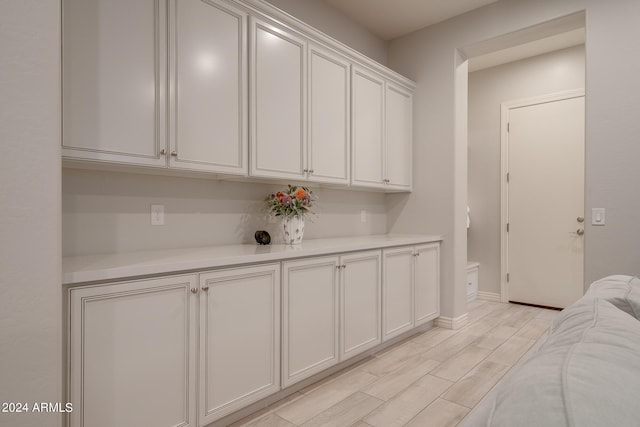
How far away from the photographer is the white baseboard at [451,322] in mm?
3453

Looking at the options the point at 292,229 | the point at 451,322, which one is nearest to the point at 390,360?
the point at 451,322

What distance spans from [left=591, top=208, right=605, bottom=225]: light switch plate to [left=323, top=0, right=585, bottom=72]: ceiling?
4.89 ft

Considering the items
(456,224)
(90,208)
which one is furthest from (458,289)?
(90,208)

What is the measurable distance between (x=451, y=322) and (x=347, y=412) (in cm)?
181

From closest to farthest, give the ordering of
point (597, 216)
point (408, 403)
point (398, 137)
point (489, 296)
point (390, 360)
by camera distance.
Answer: point (408, 403)
point (597, 216)
point (390, 360)
point (398, 137)
point (489, 296)

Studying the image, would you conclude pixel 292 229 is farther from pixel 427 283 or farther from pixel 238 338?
pixel 427 283

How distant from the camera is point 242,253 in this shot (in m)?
1.97

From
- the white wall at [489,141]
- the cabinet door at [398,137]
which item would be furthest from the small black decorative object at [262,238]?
the white wall at [489,141]

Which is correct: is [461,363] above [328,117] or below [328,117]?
below

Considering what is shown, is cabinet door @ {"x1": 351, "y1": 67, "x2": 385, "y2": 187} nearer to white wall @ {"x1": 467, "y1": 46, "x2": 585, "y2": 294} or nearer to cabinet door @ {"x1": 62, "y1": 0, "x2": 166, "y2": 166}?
cabinet door @ {"x1": 62, "y1": 0, "x2": 166, "y2": 166}

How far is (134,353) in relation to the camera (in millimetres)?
1508

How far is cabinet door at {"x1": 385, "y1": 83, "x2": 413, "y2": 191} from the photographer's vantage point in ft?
11.0

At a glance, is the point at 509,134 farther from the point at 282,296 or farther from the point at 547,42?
the point at 282,296

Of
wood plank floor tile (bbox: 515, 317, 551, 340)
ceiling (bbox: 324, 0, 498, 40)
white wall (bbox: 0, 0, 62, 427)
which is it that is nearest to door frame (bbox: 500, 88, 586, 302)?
wood plank floor tile (bbox: 515, 317, 551, 340)
